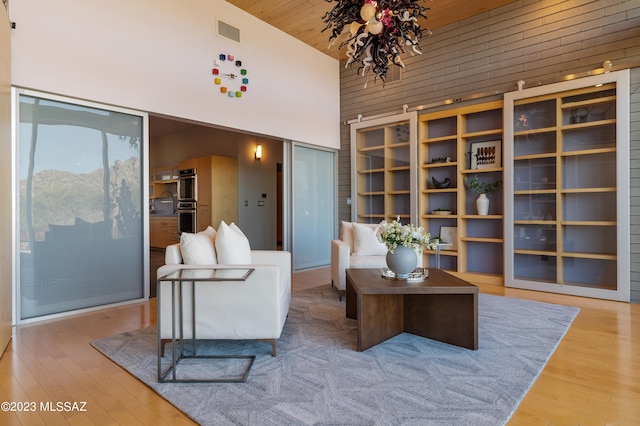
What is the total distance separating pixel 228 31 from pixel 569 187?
4738 mm

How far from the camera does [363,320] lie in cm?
264

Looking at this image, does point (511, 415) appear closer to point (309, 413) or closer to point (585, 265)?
point (309, 413)

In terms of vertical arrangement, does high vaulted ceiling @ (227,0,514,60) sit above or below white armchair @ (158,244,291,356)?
above

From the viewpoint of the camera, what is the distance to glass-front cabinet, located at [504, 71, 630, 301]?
406 centimetres

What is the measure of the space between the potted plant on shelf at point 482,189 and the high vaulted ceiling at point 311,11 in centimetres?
231

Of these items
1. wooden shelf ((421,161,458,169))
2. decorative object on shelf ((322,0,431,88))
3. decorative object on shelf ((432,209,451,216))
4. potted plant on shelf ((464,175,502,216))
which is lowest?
decorative object on shelf ((432,209,451,216))

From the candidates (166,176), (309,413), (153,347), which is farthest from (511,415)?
(166,176)

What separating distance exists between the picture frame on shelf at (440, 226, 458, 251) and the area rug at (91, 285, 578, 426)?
2273mm

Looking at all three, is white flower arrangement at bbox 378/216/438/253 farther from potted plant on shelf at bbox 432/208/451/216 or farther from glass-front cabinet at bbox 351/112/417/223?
glass-front cabinet at bbox 351/112/417/223

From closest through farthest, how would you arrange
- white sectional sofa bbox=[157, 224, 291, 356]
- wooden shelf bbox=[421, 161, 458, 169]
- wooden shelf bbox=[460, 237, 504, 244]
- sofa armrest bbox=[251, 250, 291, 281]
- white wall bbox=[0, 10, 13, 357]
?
1. white sectional sofa bbox=[157, 224, 291, 356]
2. white wall bbox=[0, 10, 13, 357]
3. sofa armrest bbox=[251, 250, 291, 281]
4. wooden shelf bbox=[460, 237, 504, 244]
5. wooden shelf bbox=[421, 161, 458, 169]

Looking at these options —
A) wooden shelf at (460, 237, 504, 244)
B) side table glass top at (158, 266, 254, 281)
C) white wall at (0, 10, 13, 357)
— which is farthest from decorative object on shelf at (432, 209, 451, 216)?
white wall at (0, 10, 13, 357)

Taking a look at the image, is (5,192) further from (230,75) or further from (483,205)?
(483,205)

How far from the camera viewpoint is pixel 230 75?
4.84 m

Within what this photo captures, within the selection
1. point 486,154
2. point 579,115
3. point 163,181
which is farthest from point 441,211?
point 163,181
